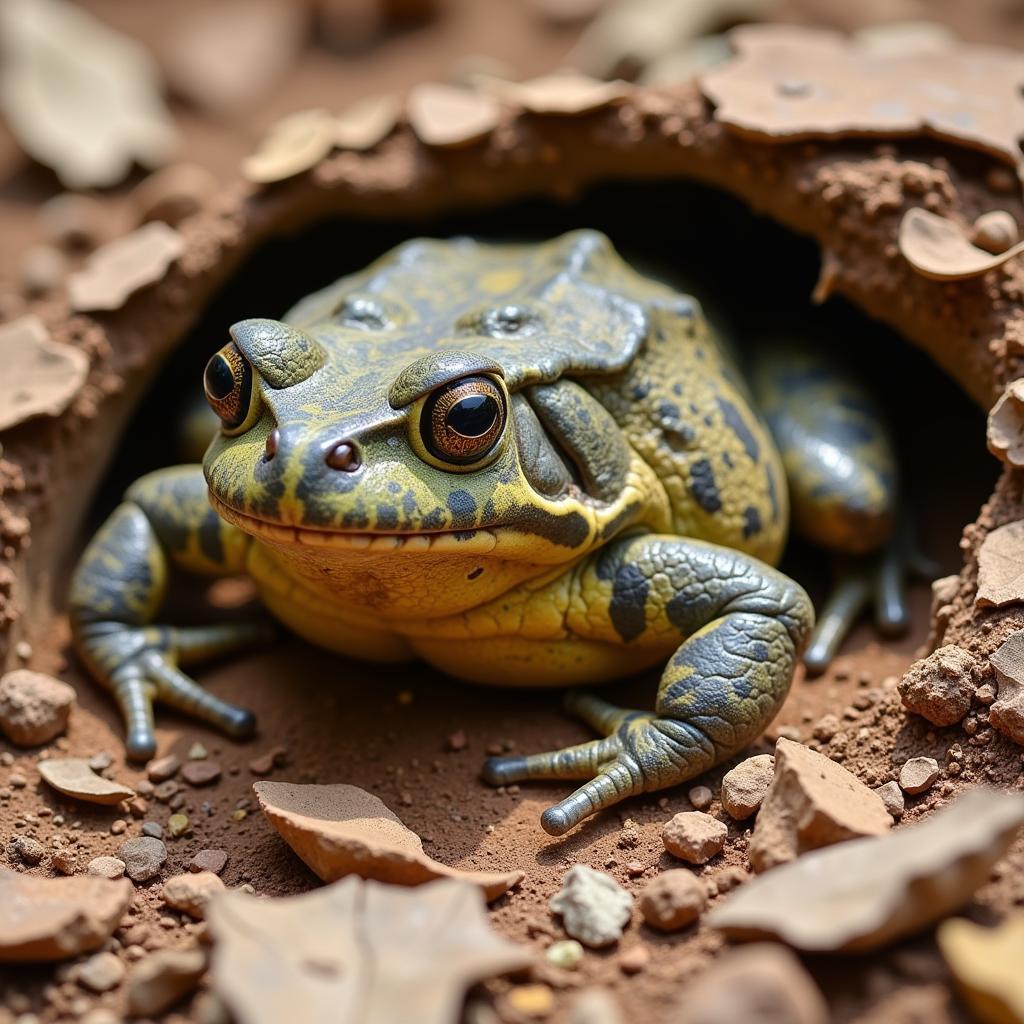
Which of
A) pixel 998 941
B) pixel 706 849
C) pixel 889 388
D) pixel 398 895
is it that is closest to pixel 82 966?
pixel 398 895

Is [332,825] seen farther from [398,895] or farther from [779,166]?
[779,166]

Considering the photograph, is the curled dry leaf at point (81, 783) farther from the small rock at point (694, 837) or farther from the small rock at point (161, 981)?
the small rock at point (694, 837)

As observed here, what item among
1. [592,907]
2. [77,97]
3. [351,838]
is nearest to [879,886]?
[592,907]

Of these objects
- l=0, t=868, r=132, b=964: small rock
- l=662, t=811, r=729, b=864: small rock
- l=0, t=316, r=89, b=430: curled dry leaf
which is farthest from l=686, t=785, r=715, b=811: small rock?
l=0, t=316, r=89, b=430: curled dry leaf

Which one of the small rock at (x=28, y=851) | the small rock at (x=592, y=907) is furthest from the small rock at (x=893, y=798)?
the small rock at (x=28, y=851)

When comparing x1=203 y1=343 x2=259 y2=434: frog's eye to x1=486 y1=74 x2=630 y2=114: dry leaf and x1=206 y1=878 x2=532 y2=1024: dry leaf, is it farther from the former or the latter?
x1=486 y1=74 x2=630 y2=114: dry leaf

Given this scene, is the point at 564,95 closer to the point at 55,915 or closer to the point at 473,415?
the point at 473,415
